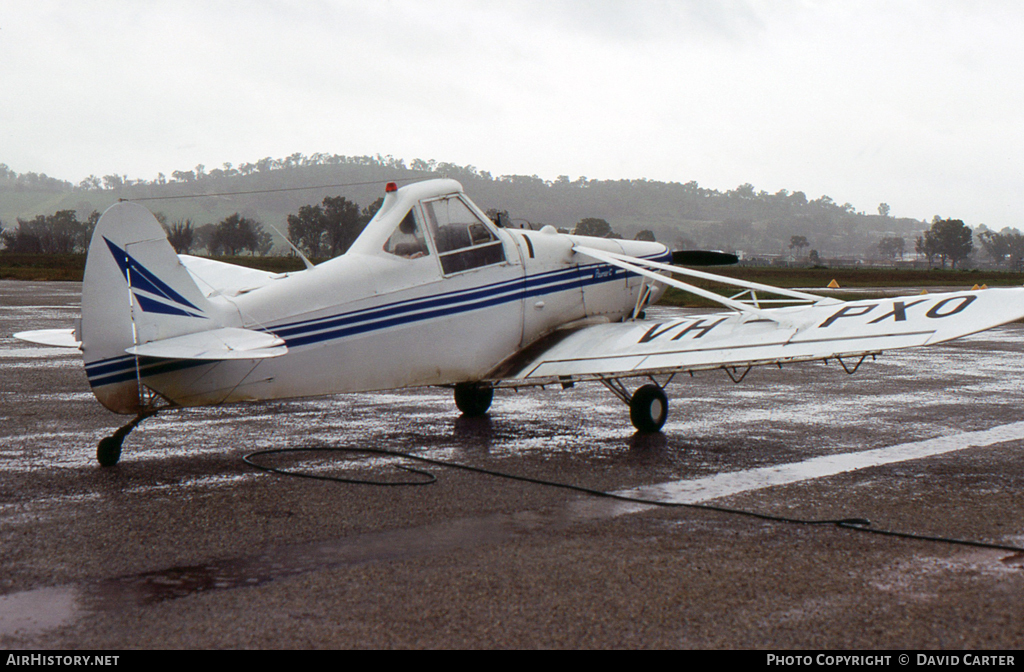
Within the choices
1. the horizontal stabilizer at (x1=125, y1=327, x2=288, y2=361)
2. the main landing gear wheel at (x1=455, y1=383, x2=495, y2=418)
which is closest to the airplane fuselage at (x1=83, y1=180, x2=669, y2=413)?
the horizontal stabilizer at (x1=125, y1=327, x2=288, y2=361)

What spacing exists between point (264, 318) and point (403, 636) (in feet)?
13.4

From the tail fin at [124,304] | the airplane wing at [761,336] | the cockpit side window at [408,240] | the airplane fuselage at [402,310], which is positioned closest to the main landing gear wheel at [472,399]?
the airplane wing at [761,336]

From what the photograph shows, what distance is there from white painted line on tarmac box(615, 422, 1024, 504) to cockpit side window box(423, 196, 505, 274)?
3.17m

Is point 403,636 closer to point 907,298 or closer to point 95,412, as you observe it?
point 907,298

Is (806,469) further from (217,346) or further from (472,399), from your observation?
(217,346)

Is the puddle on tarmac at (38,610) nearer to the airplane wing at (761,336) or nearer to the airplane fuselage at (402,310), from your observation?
the airplane fuselage at (402,310)

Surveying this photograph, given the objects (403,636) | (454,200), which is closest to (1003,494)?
(403,636)

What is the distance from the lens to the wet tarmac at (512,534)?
387cm

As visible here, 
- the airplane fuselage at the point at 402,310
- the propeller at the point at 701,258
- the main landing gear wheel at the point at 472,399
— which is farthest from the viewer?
the propeller at the point at 701,258

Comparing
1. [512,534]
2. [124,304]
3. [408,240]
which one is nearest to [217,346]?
[124,304]

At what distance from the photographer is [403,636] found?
12.2ft

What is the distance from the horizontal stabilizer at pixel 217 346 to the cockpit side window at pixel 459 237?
89.2 inches

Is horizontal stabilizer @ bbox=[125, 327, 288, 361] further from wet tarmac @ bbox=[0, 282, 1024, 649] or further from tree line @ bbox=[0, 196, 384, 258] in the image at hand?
tree line @ bbox=[0, 196, 384, 258]

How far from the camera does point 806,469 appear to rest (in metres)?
7.31
